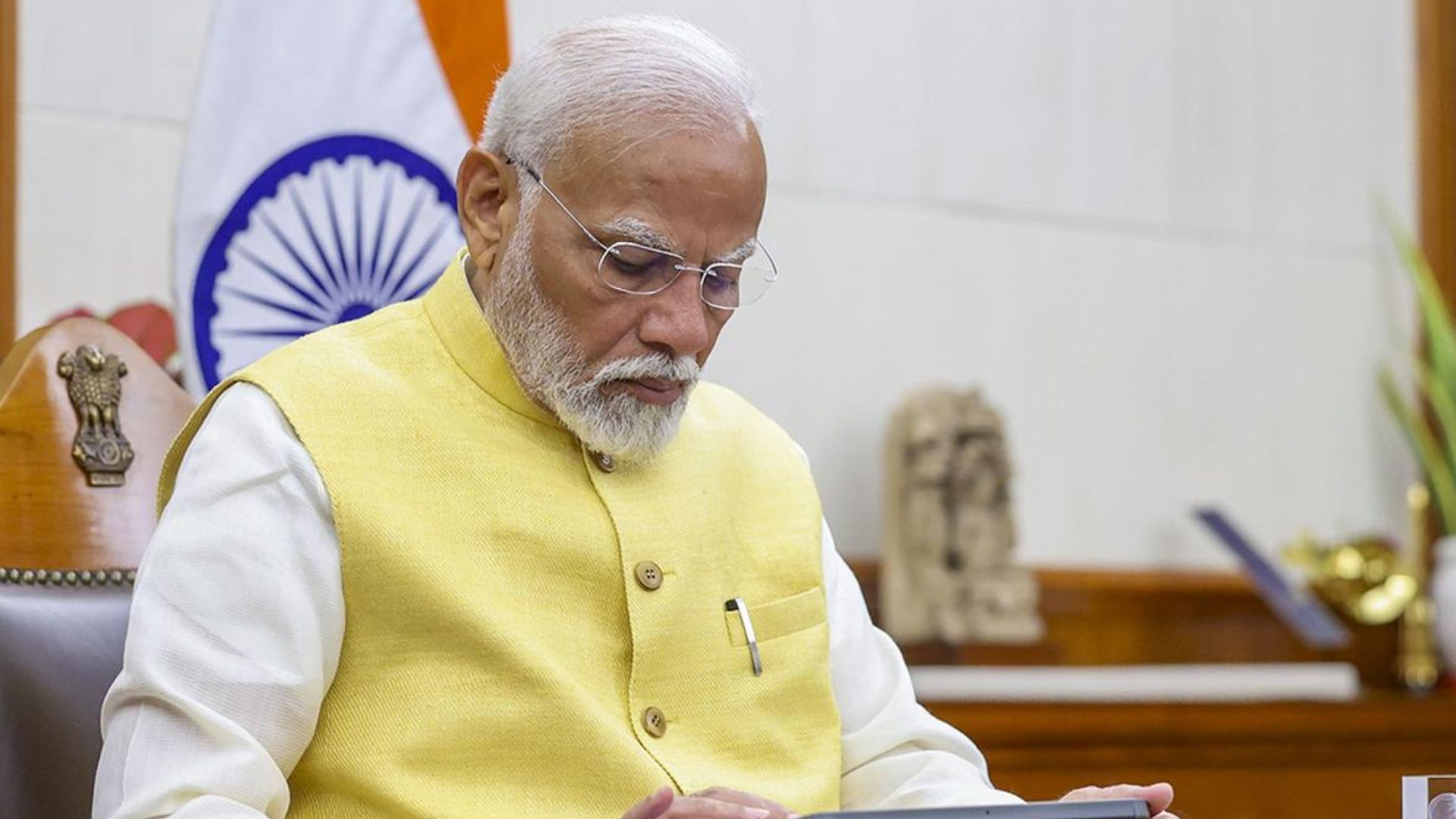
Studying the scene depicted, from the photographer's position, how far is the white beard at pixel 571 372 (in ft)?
7.86

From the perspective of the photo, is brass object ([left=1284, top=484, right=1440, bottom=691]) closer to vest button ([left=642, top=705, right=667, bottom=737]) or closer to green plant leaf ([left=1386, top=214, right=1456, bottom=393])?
green plant leaf ([left=1386, top=214, right=1456, bottom=393])

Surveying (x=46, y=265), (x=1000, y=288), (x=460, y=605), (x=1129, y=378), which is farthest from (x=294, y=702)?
(x=1129, y=378)

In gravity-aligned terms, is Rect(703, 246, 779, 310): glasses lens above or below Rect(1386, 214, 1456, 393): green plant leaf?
above

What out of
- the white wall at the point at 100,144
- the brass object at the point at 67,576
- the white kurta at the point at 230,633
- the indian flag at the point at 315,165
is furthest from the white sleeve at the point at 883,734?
the white wall at the point at 100,144

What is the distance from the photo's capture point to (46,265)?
3.73 meters

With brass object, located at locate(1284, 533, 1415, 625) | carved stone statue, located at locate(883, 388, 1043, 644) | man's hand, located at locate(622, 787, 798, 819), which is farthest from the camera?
brass object, located at locate(1284, 533, 1415, 625)

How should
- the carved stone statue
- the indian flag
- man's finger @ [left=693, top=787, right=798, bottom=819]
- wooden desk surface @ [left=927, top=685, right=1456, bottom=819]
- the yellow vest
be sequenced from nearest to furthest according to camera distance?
man's finger @ [left=693, top=787, right=798, bottom=819] → the yellow vest → the indian flag → wooden desk surface @ [left=927, top=685, right=1456, bottom=819] → the carved stone statue

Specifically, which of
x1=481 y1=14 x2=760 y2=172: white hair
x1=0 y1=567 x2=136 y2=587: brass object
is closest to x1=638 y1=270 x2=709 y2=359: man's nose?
x1=481 y1=14 x2=760 y2=172: white hair

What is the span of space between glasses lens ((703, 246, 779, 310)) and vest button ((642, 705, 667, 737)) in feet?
1.46

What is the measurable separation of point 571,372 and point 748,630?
0.36 metres

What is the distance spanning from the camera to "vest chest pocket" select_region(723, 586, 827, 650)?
248cm

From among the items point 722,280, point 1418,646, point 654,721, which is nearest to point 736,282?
point 722,280

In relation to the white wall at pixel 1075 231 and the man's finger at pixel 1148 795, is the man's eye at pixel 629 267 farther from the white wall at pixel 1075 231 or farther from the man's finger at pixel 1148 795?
the white wall at pixel 1075 231

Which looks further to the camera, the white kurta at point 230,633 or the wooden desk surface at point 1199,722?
the wooden desk surface at point 1199,722
